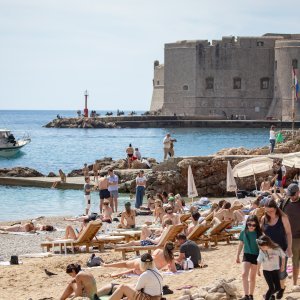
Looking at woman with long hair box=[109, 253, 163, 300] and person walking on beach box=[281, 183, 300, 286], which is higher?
person walking on beach box=[281, 183, 300, 286]

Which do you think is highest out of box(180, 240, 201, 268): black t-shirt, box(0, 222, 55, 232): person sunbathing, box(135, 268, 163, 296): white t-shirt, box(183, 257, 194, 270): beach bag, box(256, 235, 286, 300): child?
box(256, 235, 286, 300): child

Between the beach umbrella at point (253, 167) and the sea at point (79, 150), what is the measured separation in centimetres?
385

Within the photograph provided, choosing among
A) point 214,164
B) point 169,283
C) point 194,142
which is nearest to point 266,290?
point 169,283

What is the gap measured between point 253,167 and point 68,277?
10.1 m

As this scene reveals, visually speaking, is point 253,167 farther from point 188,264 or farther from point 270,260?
point 270,260

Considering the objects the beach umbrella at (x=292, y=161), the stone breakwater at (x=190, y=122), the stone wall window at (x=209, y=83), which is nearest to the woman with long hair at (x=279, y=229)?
the beach umbrella at (x=292, y=161)

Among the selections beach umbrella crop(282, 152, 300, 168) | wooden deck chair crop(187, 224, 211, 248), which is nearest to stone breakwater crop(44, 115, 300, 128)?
beach umbrella crop(282, 152, 300, 168)

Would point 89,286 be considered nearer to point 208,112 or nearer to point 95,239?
point 95,239

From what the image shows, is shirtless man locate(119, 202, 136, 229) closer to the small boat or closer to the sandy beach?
the sandy beach

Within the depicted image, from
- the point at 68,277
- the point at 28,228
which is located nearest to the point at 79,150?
the point at 28,228

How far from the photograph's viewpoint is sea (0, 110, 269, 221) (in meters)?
24.9

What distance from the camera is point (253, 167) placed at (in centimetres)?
2142

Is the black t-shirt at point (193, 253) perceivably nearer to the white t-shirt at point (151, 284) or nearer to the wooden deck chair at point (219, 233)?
the wooden deck chair at point (219, 233)

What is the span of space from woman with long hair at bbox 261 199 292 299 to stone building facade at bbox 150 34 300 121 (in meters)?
63.8
